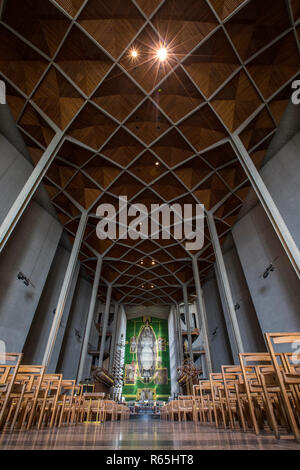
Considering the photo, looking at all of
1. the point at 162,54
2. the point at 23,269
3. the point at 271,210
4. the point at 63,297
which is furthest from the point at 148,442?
the point at 162,54

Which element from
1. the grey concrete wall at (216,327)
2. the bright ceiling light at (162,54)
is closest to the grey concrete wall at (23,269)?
the bright ceiling light at (162,54)

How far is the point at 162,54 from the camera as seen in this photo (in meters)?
7.17

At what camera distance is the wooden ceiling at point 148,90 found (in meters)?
6.45

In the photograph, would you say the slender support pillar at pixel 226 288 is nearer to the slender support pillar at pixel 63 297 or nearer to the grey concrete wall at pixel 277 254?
the grey concrete wall at pixel 277 254

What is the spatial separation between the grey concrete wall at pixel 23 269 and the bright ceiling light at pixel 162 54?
731 cm

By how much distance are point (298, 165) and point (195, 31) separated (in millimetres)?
5174

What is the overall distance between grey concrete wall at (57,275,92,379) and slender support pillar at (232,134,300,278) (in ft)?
38.4

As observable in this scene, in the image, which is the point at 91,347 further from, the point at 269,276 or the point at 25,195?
the point at 25,195

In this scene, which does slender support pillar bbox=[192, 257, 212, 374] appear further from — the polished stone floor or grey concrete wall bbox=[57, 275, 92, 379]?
the polished stone floor

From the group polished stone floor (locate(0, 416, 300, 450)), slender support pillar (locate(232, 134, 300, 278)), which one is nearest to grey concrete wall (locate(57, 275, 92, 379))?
polished stone floor (locate(0, 416, 300, 450))

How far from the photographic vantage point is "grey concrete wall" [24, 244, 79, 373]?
9237 mm

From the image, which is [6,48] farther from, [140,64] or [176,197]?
[176,197]
